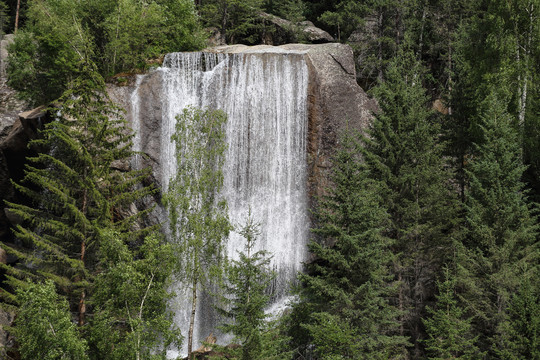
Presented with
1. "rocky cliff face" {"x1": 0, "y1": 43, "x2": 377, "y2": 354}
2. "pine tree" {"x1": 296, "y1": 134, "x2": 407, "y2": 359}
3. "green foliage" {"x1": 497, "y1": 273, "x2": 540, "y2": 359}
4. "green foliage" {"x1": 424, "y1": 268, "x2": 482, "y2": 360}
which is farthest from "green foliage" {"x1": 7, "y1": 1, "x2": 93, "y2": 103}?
"green foliage" {"x1": 497, "y1": 273, "x2": 540, "y2": 359}

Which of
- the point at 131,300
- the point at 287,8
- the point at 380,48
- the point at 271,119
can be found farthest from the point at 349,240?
the point at 287,8

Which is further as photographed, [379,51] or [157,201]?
[379,51]

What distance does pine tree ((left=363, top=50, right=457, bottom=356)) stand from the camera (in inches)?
723

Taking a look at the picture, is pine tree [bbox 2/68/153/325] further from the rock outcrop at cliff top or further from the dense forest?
the rock outcrop at cliff top

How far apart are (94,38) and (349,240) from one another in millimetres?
19741

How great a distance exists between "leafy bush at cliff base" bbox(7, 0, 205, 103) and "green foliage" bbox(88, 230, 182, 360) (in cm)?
1385

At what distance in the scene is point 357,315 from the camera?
15.3m

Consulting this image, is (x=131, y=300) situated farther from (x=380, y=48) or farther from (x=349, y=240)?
(x=380, y=48)

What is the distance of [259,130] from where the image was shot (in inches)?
917

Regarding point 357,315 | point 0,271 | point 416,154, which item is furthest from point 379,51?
point 0,271

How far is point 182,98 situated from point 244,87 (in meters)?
3.15

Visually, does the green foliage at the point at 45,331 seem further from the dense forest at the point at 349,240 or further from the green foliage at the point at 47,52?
the green foliage at the point at 47,52

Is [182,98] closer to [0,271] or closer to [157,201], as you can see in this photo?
[157,201]

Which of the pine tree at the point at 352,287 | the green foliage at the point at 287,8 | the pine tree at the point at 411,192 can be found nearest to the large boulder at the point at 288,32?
the green foliage at the point at 287,8
